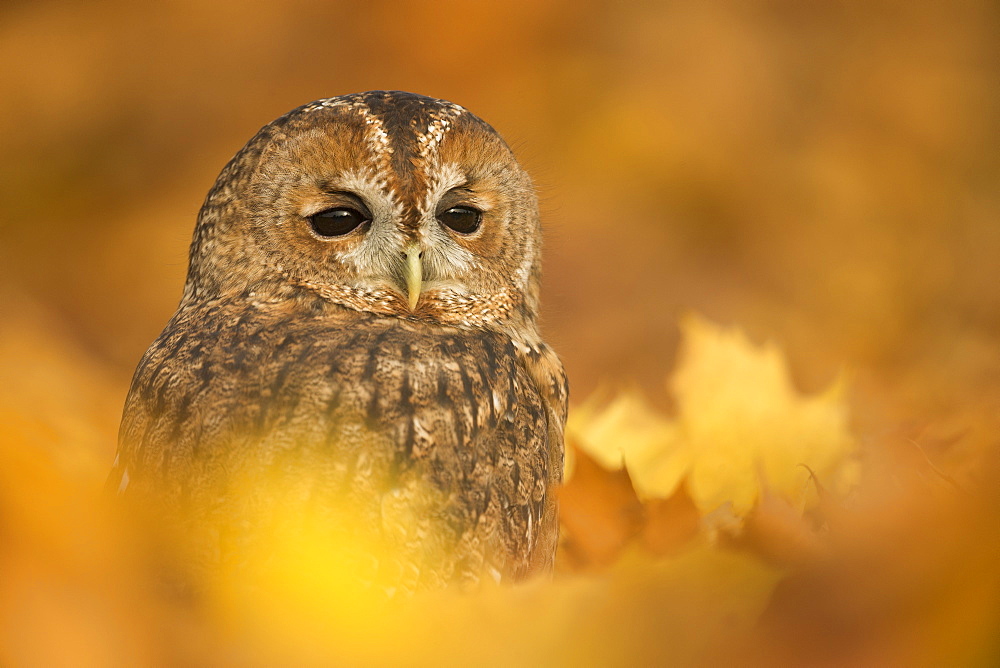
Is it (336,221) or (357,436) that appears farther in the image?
(336,221)

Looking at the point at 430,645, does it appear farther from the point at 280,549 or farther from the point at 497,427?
the point at 497,427

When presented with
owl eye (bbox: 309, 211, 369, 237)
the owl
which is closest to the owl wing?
the owl

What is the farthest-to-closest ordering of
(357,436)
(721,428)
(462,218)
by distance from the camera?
(462,218)
(721,428)
(357,436)

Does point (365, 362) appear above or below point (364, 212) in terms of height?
below

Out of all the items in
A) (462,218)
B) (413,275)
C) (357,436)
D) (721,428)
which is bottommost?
(357,436)

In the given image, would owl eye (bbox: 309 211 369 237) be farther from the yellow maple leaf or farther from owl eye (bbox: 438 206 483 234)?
the yellow maple leaf

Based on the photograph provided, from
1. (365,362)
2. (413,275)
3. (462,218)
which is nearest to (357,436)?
(365,362)

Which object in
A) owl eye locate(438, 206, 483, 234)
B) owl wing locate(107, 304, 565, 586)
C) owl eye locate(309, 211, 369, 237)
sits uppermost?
owl eye locate(438, 206, 483, 234)

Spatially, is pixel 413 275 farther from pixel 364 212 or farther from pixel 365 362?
pixel 365 362

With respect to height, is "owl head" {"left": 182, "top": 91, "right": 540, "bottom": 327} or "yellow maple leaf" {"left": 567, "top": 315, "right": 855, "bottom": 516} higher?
"owl head" {"left": 182, "top": 91, "right": 540, "bottom": 327}

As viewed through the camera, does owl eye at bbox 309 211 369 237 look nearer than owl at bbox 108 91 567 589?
No
